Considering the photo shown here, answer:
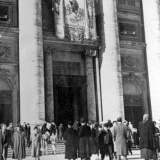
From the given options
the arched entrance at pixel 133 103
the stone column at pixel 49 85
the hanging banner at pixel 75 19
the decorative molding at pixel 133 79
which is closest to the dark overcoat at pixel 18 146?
the stone column at pixel 49 85

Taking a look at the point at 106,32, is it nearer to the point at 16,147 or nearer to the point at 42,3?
the point at 42,3

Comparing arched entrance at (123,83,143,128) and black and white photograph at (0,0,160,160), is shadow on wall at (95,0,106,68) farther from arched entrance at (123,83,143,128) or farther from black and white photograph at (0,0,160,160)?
arched entrance at (123,83,143,128)

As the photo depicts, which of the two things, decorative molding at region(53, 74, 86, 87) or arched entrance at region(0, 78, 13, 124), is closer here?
arched entrance at region(0, 78, 13, 124)

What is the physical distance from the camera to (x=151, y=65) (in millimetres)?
26375

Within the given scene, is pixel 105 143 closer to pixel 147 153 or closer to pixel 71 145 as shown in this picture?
pixel 71 145

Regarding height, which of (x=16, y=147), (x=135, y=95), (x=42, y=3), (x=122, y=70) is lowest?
(x=16, y=147)

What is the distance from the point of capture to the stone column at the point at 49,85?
72.9 ft

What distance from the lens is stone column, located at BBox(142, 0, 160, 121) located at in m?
25.8

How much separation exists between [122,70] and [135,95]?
2285 mm

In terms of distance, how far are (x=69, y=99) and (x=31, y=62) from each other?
4.88 metres

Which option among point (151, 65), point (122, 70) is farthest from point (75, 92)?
point (151, 65)

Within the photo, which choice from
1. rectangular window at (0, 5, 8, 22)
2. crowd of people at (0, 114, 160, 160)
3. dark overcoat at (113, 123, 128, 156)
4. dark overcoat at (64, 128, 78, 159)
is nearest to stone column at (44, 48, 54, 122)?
rectangular window at (0, 5, 8, 22)

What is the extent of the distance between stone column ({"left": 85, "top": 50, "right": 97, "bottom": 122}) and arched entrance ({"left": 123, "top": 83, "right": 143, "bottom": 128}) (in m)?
2.79

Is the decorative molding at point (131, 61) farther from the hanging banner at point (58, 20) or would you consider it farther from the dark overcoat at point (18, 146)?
the dark overcoat at point (18, 146)
